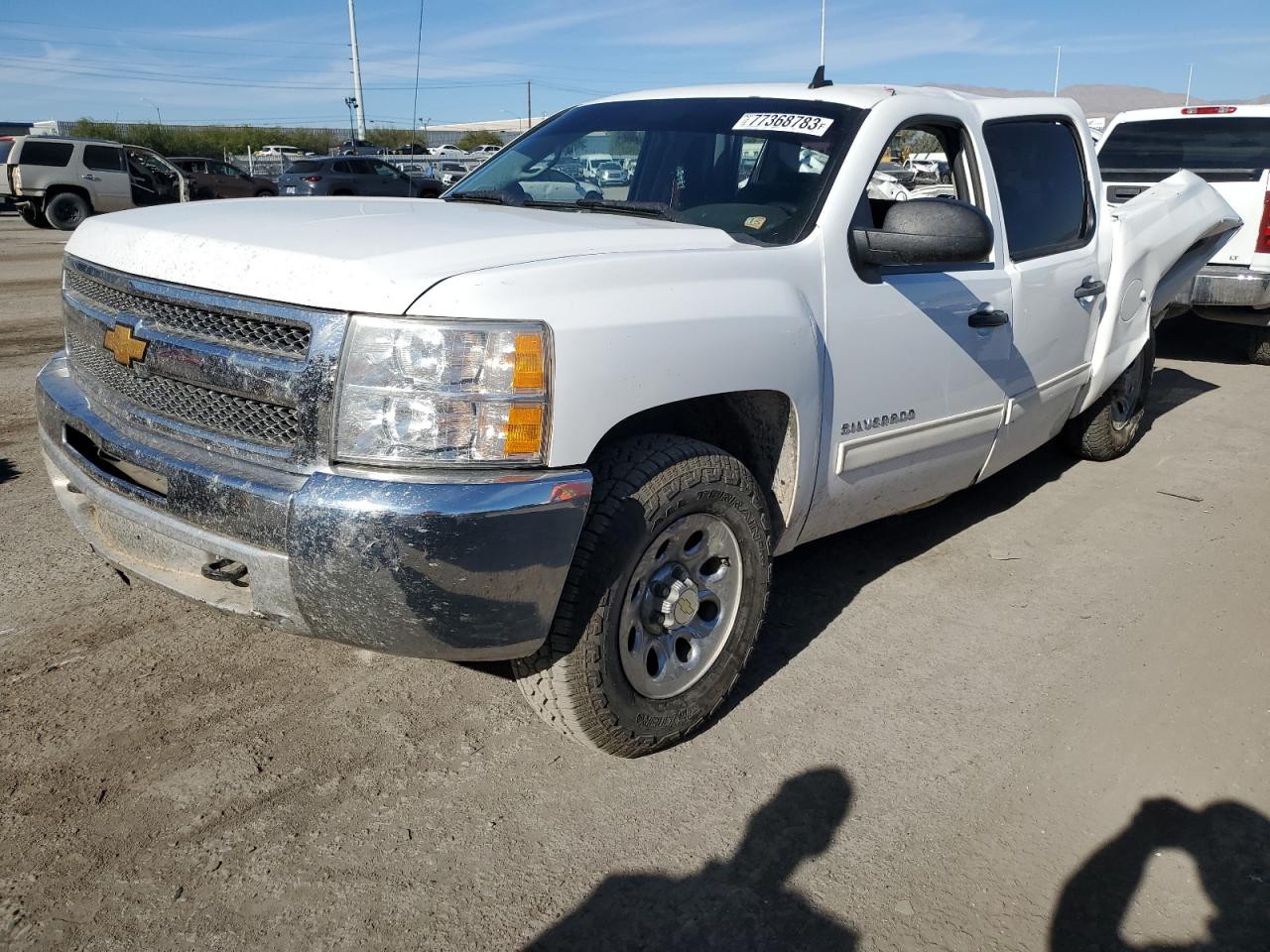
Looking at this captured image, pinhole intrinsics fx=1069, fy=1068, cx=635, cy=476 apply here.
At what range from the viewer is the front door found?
3.31 meters

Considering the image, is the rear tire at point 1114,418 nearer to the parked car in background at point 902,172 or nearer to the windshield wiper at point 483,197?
the parked car in background at point 902,172

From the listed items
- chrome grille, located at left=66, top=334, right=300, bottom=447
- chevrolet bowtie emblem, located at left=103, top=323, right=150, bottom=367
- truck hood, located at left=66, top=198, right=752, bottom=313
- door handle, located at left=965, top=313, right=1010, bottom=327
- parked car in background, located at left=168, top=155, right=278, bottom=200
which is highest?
parked car in background, located at left=168, top=155, right=278, bottom=200

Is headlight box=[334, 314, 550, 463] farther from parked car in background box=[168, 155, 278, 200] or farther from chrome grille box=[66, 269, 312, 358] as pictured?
parked car in background box=[168, 155, 278, 200]

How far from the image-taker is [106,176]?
72.3ft

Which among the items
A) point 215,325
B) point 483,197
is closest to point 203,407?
point 215,325

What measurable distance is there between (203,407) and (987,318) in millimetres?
2658

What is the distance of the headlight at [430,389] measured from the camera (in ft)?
7.71

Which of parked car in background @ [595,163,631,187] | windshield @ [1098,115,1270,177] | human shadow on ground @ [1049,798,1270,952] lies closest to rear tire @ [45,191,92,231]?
windshield @ [1098,115,1270,177]

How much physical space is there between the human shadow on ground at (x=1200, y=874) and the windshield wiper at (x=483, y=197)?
9.37 ft

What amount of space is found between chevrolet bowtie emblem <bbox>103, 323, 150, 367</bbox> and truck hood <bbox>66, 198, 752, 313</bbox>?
0.16 metres

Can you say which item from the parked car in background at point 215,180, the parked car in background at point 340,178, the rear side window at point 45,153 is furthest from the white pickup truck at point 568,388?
the parked car in background at point 215,180

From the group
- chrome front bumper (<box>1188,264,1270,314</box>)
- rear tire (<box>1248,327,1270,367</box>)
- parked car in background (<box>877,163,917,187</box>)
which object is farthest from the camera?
rear tire (<box>1248,327,1270,367</box>)

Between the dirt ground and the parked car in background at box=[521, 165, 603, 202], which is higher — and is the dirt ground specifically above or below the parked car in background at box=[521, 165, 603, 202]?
below

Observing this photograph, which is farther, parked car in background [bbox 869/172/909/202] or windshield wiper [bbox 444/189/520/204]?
windshield wiper [bbox 444/189/520/204]
